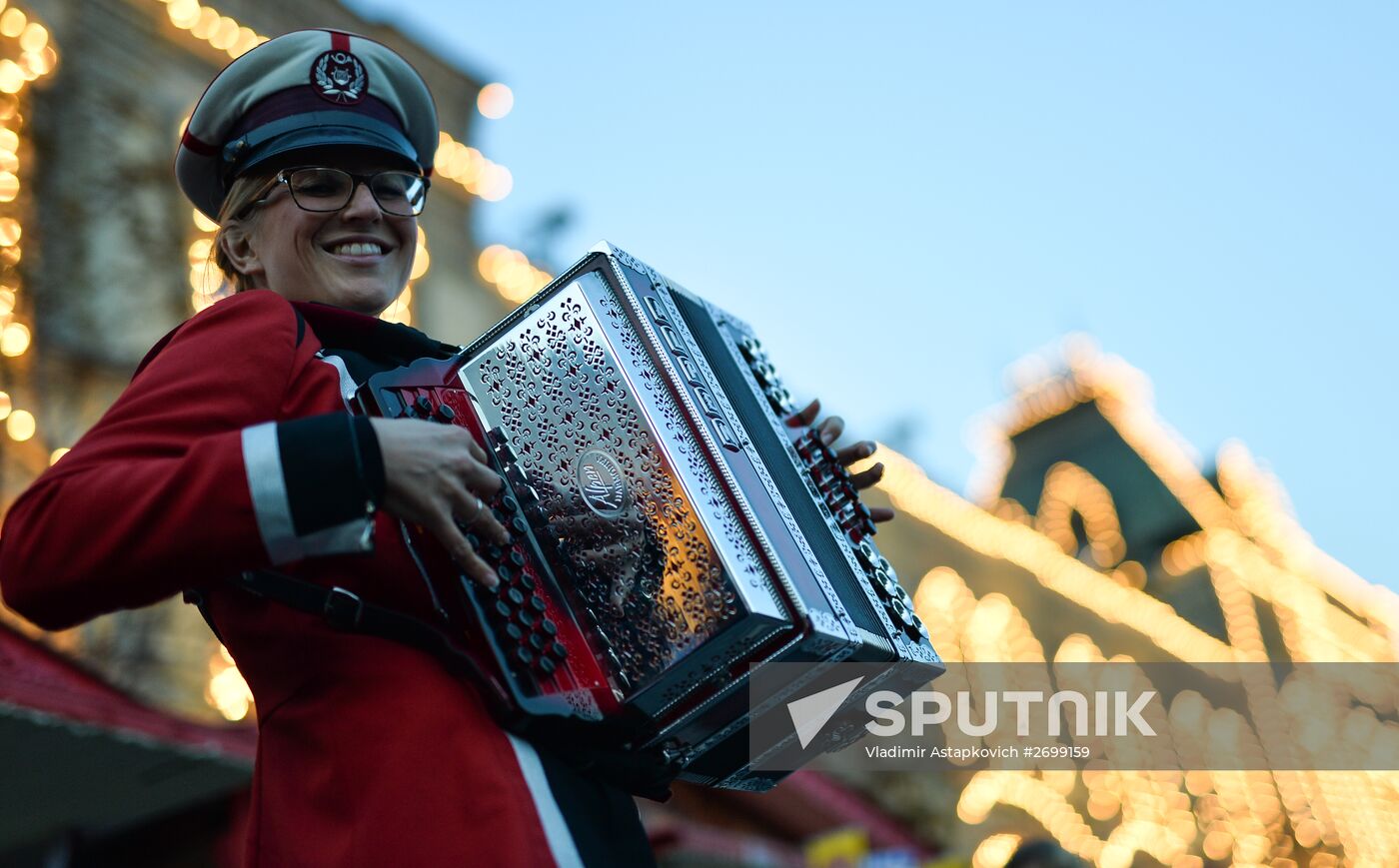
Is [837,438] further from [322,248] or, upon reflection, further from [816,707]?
[322,248]

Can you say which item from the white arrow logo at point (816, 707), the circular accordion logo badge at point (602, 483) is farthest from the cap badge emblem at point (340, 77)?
the white arrow logo at point (816, 707)

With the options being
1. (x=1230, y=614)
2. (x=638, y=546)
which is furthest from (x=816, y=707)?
(x=1230, y=614)

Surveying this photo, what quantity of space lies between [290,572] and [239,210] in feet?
2.07

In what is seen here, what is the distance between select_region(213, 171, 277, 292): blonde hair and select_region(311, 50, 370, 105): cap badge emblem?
15cm

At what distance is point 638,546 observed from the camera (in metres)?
1.45

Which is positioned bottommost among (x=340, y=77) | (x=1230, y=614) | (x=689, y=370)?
(x=1230, y=614)

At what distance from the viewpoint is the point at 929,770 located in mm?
10023

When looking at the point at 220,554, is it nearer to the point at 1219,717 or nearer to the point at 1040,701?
the point at 1040,701

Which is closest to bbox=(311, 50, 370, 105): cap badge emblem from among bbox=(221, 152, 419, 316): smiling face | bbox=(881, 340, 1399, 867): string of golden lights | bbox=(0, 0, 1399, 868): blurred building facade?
bbox=(221, 152, 419, 316): smiling face

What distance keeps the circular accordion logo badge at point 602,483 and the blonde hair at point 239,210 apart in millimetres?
642

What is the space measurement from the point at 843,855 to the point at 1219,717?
469 inches

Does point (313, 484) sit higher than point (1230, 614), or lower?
higher

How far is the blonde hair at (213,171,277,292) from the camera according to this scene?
5.63 ft

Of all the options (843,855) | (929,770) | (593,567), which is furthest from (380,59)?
(929,770)
